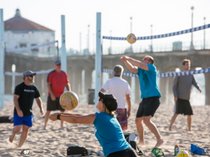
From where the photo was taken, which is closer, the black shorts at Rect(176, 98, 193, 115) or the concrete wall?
the black shorts at Rect(176, 98, 193, 115)

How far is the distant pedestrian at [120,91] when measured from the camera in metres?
7.50

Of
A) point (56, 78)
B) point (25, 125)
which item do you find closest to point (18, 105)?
point (25, 125)

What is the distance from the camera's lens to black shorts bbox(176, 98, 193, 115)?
10.0m

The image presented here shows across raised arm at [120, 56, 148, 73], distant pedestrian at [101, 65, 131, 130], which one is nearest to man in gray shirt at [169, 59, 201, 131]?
distant pedestrian at [101, 65, 131, 130]

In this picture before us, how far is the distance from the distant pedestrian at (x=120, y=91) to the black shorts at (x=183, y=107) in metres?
2.61

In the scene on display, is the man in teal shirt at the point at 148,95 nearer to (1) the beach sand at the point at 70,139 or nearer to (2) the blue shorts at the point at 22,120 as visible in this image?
(1) the beach sand at the point at 70,139

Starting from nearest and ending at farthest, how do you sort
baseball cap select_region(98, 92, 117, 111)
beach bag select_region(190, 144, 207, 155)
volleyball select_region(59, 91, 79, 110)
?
baseball cap select_region(98, 92, 117, 111) < volleyball select_region(59, 91, 79, 110) < beach bag select_region(190, 144, 207, 155)

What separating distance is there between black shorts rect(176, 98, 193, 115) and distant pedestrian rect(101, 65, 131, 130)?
261 centimetres

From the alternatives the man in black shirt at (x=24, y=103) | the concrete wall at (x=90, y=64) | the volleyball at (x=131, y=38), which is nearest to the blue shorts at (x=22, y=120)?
the man in black shirt at (x=24, y=103)

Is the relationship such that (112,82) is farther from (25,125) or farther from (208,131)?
(208,131)

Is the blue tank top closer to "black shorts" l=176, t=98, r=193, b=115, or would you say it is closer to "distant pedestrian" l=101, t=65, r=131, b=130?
"distant pedestrian" l=101, t=65, r=131, b=130

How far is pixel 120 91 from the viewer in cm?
754

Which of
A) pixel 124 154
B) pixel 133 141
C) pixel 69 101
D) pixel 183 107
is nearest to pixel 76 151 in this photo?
pixel 133 141

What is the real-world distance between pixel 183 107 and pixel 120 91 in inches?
111
